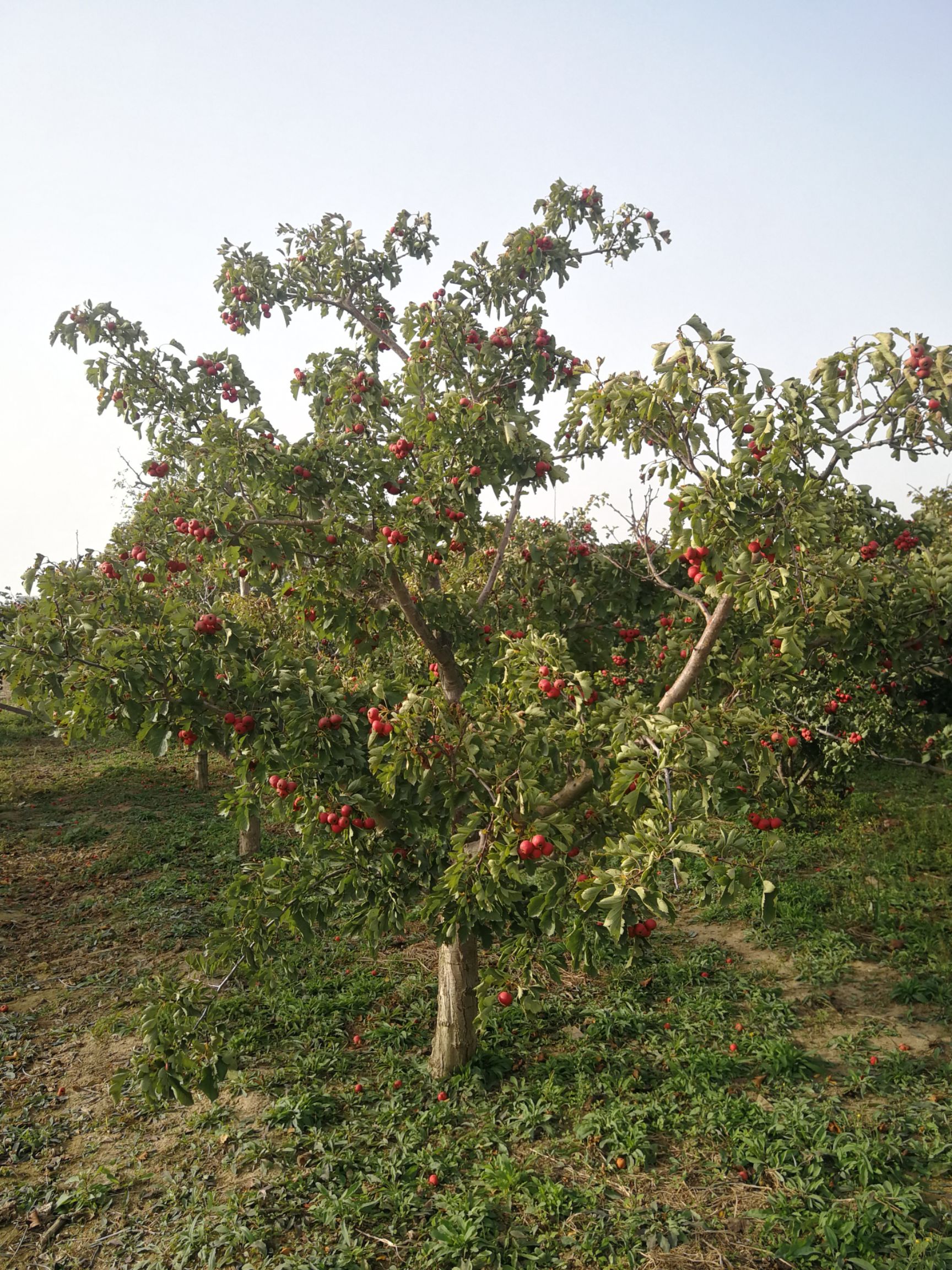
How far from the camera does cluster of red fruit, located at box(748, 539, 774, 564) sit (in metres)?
3.78

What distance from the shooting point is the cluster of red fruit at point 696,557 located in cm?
399

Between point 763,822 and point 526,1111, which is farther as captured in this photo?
point 526,1111

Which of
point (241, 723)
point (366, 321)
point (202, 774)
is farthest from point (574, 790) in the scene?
point (202, 774)

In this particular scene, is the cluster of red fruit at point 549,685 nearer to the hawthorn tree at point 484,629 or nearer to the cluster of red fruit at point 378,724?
the hawthorn tree at point 484,629

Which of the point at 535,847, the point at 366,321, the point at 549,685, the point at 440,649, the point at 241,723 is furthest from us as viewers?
the point at 366,321

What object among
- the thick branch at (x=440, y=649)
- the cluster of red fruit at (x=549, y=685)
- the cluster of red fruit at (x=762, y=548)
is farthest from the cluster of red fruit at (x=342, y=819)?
the cluster of red fruit at (x=762, y=548)

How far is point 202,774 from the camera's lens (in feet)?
42.0

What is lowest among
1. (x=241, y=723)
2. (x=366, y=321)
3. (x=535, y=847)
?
(x=535, y=847)

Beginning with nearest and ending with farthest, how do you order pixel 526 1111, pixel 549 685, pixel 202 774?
pixel 549 685 → pixel 526 1111 → pixel 202 774

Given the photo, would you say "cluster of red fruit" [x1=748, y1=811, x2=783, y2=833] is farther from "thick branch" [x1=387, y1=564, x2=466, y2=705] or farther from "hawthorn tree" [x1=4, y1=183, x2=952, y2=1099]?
"thick branch" [x1=387, y1=564, x2=466, y2=705]

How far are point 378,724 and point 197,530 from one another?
1722mm

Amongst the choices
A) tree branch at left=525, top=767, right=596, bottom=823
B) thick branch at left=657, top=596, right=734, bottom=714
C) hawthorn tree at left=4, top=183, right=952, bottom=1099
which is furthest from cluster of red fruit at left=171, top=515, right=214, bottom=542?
thick branch at left=657, top=596, right=734, bottom=714

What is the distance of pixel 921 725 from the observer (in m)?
8.63

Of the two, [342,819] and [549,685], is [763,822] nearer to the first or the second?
[549,685]
